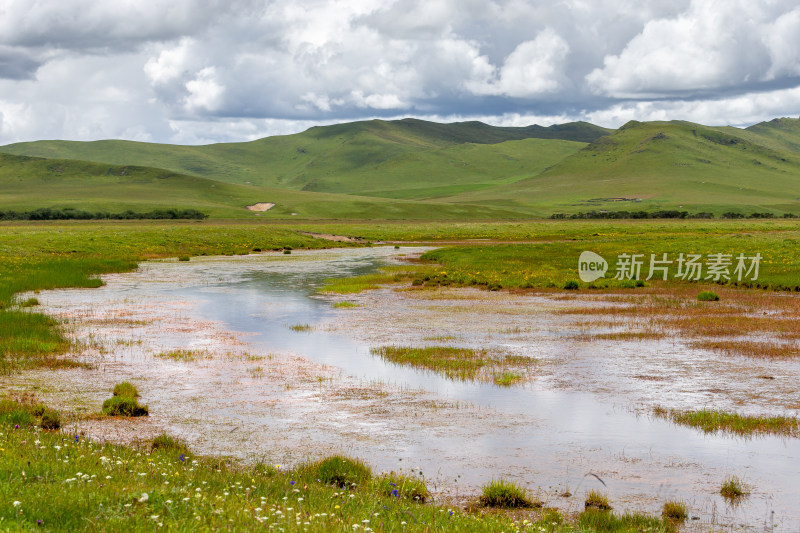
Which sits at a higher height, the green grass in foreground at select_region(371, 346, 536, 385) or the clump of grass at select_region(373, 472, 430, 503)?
the clump of grass at select_region(373, 472, 430, 503)

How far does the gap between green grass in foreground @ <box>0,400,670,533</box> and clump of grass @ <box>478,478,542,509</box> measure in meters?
0.45

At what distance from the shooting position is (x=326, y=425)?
52.3 feet

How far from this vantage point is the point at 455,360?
Answer: 23000mm

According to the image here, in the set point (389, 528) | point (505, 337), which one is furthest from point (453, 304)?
point (389, 528)

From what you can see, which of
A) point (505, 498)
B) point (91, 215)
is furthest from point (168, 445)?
point (91, 215)

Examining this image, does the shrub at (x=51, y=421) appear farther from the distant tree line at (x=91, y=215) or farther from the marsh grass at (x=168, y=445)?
the distant tree line at (x=91, y=215)

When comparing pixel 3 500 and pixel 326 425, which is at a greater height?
pixel 3 500

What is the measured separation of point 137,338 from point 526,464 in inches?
733

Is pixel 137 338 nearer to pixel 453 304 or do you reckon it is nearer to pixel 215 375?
pixel 215 375

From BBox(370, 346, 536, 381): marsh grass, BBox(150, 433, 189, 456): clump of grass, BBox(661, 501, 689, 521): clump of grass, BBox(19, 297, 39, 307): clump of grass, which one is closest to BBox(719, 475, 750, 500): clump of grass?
BBox(661, 501, 689, 521): clump of grass

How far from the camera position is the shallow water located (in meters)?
12.3

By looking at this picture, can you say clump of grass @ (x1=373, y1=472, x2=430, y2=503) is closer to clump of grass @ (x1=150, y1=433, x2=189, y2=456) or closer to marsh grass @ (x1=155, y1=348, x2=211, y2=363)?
clump of grass @ (x1=150, y1=433, x2=189, y2=456)

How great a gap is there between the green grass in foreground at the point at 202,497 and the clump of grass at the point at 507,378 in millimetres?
8292

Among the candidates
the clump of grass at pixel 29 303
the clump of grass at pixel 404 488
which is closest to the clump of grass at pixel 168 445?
the clump of grass at pixel 404 488
